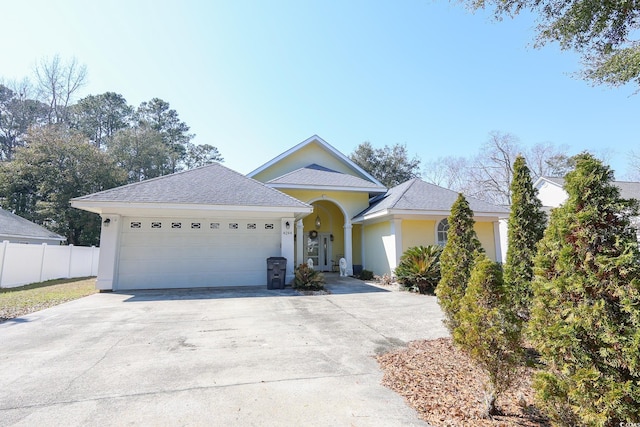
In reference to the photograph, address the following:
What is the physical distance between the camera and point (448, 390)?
10.9ft

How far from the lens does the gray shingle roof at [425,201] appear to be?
1250 cm

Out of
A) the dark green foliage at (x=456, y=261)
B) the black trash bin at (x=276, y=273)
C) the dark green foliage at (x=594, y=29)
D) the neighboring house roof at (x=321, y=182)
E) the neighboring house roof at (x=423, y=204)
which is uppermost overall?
the dark green foliage at (x=594, y=29)

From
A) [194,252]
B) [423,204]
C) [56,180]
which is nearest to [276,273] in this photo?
[194,252]

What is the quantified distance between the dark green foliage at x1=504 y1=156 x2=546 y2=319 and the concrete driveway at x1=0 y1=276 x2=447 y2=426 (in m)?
1.69

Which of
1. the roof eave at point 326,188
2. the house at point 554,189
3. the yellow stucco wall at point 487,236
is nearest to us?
the yellow stucco wall at point 487,236

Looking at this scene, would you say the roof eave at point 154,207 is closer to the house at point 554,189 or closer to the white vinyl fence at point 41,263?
the white vinyl fence at point 41,263

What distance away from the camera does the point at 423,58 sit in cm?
1146

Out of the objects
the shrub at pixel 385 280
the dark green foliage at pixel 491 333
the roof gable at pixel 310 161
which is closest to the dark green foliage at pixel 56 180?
the roof gable at pixel 310 161

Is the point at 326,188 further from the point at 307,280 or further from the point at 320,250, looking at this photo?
the point at 307,280

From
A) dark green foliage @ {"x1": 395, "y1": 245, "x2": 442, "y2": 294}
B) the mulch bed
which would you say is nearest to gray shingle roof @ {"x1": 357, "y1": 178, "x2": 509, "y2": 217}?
dark green foliage @ {"x1": 395, "y1": 245, "x2": 442, "y2": 294}

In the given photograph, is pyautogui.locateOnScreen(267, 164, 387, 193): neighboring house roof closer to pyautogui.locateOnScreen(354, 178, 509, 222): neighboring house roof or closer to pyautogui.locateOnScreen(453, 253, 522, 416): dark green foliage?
pyautogui.locateOnScreen(354, 178, 509, 222): neighboring house roof

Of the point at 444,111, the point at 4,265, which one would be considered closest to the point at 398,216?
the point at 444,111

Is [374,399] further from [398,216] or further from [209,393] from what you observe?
[398,216]

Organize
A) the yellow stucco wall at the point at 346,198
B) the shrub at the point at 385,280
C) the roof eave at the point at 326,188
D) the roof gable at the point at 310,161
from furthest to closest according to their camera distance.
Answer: the roof gable at the point at 310,161 → the yellow stucco wall at the point at 346,198 → the roof eave at the point at 326,188 → the shrub at the point at 385,280
